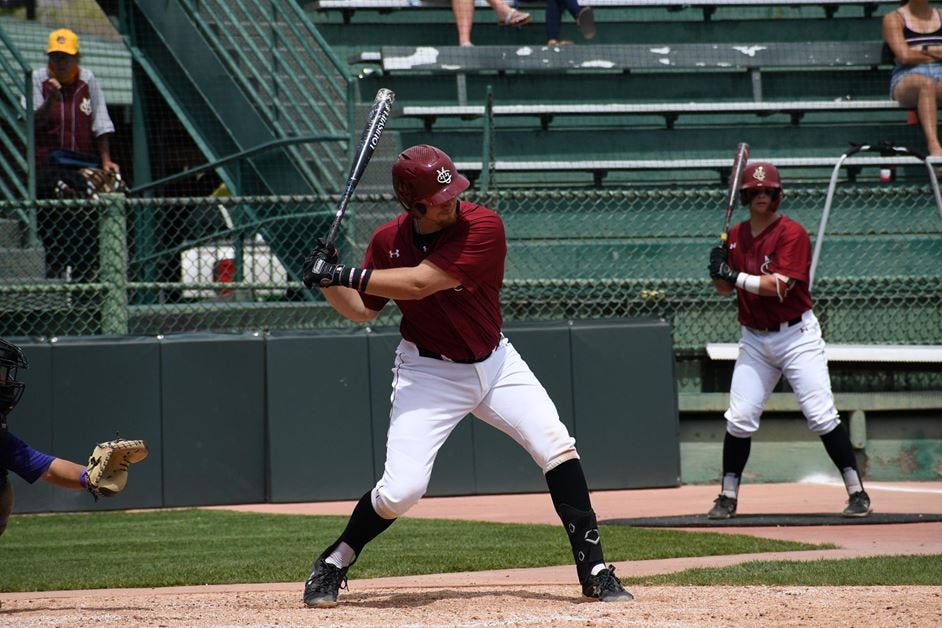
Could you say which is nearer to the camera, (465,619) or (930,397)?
(465,619)

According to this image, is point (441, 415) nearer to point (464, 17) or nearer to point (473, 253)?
point (473, 253)

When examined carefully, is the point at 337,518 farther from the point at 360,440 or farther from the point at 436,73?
the point at 436,73

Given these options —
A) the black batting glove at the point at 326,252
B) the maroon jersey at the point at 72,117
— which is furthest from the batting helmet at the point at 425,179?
the maroon jersey at the point at 72,117

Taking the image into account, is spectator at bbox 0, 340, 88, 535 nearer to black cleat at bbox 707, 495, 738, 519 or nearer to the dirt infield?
the dirt infield

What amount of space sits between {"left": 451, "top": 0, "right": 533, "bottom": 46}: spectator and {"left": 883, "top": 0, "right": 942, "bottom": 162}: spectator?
3490mm

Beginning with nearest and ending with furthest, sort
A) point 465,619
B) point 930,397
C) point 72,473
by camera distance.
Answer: point 465,619, point 72,473, point 930,397

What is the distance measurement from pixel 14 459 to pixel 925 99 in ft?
31.0

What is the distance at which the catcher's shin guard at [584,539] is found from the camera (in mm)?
4890

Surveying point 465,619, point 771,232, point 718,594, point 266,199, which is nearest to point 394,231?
point 465,619

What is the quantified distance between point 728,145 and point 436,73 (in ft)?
9.53

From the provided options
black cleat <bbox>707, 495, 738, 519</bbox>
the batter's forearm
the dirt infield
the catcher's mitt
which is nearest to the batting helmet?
the batter's forearm

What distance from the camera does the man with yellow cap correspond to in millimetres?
10602

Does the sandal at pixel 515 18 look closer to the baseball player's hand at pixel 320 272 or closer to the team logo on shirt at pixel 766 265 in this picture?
the team logo on shirt at pixel 766 265

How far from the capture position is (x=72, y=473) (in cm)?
493
